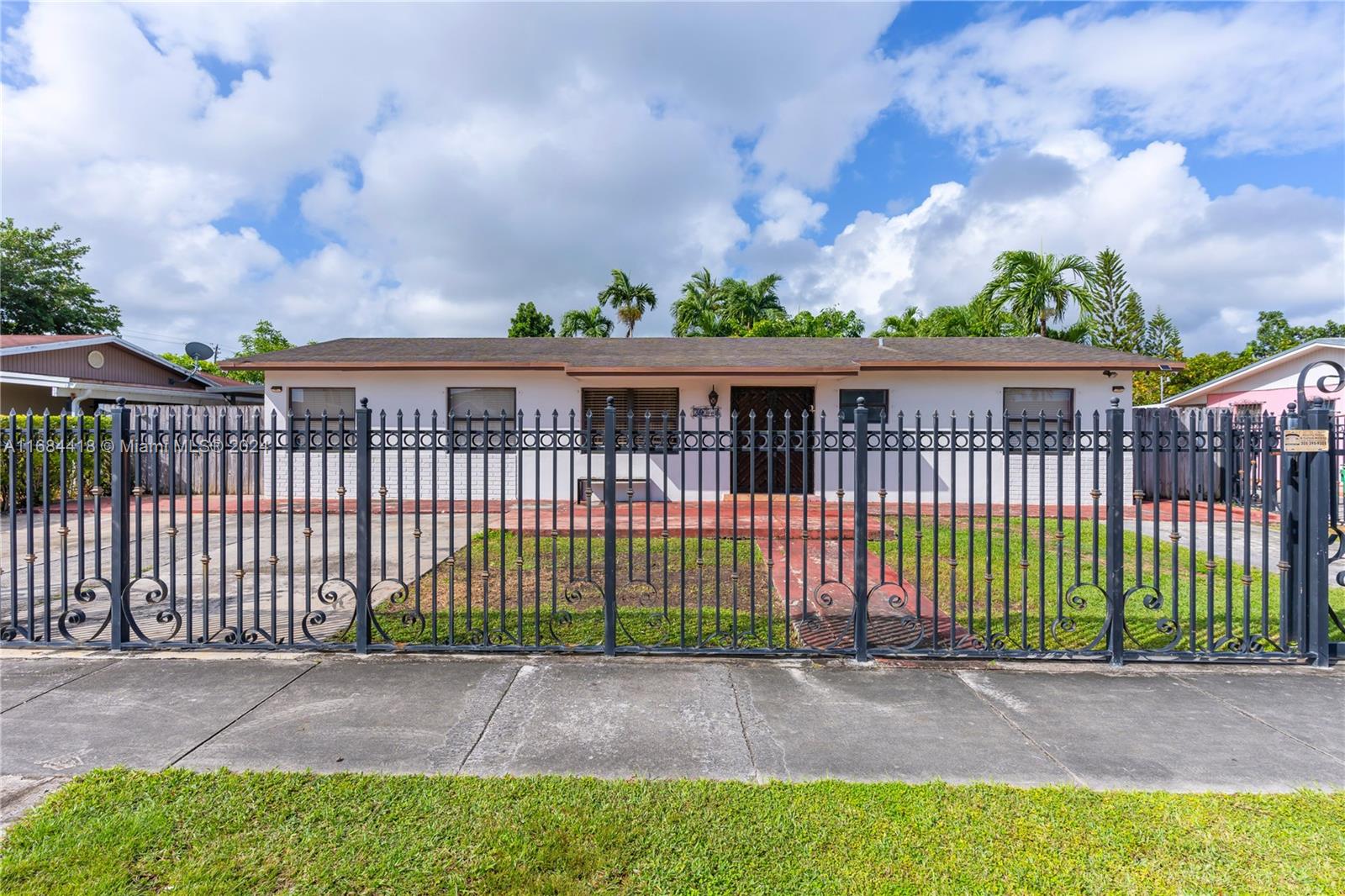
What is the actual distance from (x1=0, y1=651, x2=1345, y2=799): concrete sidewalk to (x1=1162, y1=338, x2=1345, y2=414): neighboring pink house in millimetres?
16290

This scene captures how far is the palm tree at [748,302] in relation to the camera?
31453 mm

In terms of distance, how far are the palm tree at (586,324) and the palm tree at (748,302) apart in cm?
666

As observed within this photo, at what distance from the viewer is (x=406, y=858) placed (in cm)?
256

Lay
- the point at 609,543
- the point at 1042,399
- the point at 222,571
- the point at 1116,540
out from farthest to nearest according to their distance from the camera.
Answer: the point at 1042,399 < the point at 609,543 < the point at 1116,540 < the point at 222,571

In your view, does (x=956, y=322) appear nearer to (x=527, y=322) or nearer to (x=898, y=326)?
(x=898, y=326)

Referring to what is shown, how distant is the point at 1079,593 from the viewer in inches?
266

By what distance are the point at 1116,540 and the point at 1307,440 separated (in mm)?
1433

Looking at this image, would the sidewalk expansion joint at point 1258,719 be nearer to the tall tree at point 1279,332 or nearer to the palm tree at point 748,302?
the palm tree at point 748,302

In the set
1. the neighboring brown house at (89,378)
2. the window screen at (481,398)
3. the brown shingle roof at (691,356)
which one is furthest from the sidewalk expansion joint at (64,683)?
the neighboring brown house at (89,378)

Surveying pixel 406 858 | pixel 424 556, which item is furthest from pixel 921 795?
pixel 424 556

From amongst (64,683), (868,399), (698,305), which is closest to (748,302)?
(698,305)

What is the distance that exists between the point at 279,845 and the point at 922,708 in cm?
337

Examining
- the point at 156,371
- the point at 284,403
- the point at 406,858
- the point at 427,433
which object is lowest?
the point at 406,858

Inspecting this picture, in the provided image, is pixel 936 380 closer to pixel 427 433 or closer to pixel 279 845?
pixel 427 433
